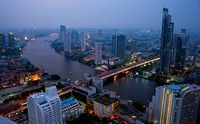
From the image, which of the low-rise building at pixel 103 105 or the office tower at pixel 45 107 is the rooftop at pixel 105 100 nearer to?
the low-rise building at pixel 103 105

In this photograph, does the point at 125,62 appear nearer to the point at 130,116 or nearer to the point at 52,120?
the point at 130,116

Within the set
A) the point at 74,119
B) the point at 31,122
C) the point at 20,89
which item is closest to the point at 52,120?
the point at 31,122

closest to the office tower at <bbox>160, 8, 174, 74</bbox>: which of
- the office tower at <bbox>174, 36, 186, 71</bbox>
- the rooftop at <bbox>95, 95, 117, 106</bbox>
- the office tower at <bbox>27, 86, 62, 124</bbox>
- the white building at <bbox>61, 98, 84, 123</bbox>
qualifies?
the office tower at <bbox>174, 36, 186, 71</bbox>

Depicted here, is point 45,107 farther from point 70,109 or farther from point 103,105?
point 103,105

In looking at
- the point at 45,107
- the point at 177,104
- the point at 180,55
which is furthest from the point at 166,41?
the point at 45,107

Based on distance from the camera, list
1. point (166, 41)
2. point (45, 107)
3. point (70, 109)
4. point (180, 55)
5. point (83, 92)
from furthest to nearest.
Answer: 1. point (180, 55)
2. point (166, 41)
3. point (83, 92)
4. point (70, 109)
5. point (45, 107)
